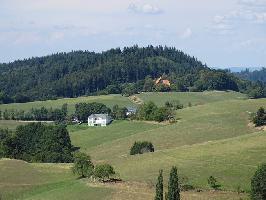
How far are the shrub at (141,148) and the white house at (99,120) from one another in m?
63.8

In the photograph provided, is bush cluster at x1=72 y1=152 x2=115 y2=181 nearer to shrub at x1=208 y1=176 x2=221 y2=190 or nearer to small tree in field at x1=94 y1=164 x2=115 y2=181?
small tree in field at x1=94 y1=164 x2=115 y2=181

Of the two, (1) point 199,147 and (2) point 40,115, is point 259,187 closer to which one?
(1) point 199,147

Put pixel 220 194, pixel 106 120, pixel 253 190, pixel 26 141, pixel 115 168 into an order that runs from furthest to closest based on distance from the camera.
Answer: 1. pixel 106 120
2. pixel 26 141
3. pixel 115 168
4. pixel 220 194
5. pixel 253 190

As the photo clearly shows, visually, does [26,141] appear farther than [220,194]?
Yes

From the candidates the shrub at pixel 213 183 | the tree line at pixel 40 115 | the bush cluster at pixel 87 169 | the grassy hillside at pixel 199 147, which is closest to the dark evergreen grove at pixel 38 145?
the grassy hillside at pixel 199 147

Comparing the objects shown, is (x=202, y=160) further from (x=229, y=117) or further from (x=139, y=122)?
(x=139, y=122)

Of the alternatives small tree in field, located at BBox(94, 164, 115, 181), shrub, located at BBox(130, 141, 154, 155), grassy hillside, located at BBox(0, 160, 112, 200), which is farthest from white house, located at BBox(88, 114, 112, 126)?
small tree in field, located at BBox(94, 164, 115, 181)

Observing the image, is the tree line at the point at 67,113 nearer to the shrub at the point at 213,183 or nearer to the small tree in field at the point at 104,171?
the small tree in field at the point at 104,171

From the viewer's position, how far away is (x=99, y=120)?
587 ft

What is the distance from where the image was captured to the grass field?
7681 cm

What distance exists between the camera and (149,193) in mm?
72875

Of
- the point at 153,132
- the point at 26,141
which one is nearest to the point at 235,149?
the point at 153,132

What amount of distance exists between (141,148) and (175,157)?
58.8 feet

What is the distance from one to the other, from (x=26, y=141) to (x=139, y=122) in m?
37.7
